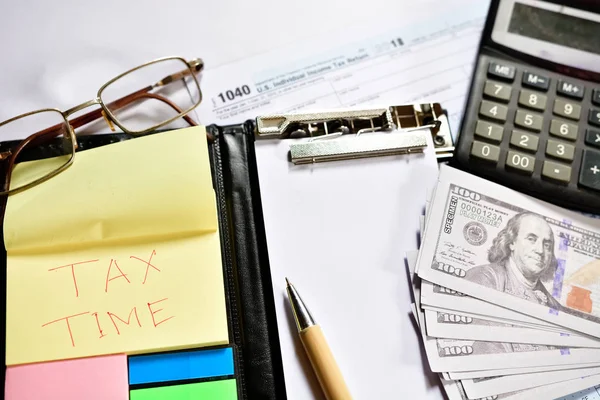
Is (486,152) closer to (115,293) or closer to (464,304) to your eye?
(464,304)

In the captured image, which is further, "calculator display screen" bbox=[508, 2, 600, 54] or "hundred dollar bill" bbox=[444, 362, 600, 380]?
"calculator display screen" bbox=[508, 2, 600, 54]

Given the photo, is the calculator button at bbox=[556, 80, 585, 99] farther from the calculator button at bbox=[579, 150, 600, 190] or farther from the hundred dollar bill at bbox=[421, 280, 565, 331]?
the hundred dollar bill at bbox=[421, 280, 565, 331]

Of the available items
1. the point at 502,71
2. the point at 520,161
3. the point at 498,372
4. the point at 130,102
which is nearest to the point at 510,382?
the point at 498,372

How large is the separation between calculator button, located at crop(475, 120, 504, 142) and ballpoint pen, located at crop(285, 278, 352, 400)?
260mm

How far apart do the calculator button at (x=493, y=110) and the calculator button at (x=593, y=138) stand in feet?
0.29

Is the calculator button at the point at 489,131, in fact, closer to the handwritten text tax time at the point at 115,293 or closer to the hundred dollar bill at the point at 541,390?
the hundred dollar bill at the point at 541,390

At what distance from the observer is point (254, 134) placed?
22.5 inches

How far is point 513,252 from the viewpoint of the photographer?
1.82 ft

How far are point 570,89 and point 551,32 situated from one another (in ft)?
0.24

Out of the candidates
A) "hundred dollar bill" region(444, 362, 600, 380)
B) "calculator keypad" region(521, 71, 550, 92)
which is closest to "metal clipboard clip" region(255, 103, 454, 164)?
"calculator keypad" region(521, 71, 550, 92)

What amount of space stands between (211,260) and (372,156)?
194 mm

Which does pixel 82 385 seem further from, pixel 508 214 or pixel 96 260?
pixel 508 214

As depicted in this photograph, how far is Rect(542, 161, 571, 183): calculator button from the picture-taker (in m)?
0.57

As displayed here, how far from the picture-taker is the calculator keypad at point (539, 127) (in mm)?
577
